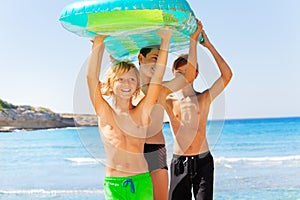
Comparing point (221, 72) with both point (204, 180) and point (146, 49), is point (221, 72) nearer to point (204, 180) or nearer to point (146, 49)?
point (146, 49)

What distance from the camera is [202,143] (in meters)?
3.84

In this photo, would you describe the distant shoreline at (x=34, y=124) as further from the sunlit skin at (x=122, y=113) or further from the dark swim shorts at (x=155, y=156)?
the sunlit skin at (x=122, y=113)

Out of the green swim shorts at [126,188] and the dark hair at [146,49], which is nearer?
the green swim shorts at [126,188]

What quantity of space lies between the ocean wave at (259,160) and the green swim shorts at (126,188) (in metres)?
11.8

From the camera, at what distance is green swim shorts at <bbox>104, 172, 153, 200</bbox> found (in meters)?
3.09

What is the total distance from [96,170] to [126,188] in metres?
10.5

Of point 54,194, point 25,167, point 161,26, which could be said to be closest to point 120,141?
point 161,26

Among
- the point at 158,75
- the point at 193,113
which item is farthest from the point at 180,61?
the point at 158,75

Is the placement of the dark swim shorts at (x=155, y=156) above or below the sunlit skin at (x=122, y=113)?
below

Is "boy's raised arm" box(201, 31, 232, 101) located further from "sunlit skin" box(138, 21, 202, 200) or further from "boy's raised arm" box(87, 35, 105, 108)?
"boy's raised arm" box(87, 35, 105, 108)

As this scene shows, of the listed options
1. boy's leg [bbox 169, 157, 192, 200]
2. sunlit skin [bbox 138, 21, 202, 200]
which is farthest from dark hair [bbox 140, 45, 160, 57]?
boy's leg [bbox 169, 157, 192, 200]

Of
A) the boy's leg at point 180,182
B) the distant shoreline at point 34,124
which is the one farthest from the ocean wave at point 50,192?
the distant shoreline at point 34,124

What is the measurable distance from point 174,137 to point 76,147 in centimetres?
1743

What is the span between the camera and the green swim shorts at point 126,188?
3094 mm
